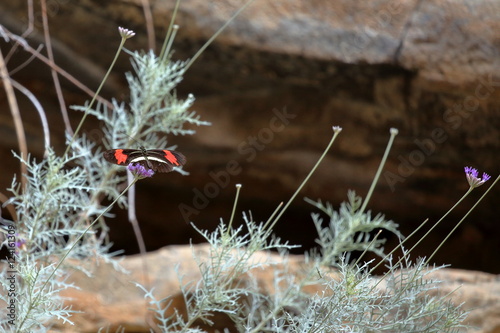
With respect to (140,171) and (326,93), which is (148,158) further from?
(326,93)

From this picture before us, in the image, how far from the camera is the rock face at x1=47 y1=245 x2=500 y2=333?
156cm

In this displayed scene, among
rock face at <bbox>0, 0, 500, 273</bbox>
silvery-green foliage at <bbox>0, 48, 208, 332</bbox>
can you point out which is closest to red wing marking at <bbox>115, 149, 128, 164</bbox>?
silvery-green foliage at <bbox>0, 48, 208, 332</bbox>

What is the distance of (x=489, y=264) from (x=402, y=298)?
2003 mm

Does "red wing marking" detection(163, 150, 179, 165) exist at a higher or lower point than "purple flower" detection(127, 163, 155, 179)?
lower

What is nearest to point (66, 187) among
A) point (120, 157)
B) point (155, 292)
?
point (120, 157)

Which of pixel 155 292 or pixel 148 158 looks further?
pixel 155 292

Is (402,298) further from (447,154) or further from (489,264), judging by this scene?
(489,264)

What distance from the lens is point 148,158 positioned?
0.75m

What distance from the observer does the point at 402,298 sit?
0.90 metres

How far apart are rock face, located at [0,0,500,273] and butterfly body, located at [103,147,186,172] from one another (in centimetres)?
122

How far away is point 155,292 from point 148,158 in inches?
41.3

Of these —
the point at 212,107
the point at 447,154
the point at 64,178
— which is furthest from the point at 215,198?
the point at 64,178

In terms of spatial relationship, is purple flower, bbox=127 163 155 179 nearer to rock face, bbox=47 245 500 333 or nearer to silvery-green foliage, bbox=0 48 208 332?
silvery-green foliage, bbox=0 48 208 332

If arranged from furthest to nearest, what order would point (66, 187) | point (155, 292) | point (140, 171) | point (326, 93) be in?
point (326, 93) < point (155, 292) < point (66, 187) < point (140, 171)
